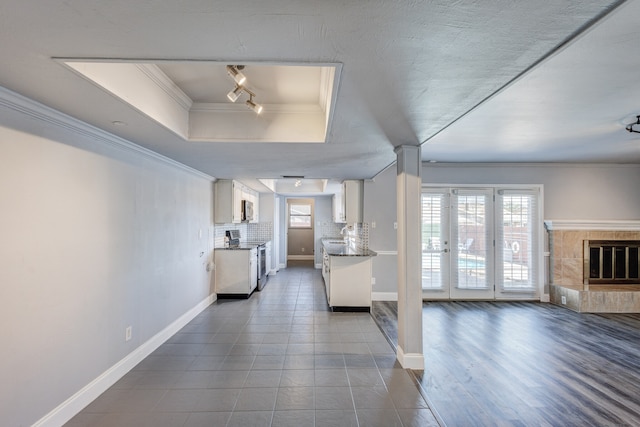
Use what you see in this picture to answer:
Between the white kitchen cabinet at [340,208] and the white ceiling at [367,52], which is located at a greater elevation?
the white ceiling at [367,52]

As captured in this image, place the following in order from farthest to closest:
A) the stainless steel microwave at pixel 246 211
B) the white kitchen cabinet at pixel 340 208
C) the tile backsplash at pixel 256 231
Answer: the tile backsplash at pixel 256 231 → the stainless steel microwave at pixel 246 211 → the white kitchen cabinet at pixel 340 208

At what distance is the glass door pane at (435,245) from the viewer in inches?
217

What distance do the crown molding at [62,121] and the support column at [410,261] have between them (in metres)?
2.63

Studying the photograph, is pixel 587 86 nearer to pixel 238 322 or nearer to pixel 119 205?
pixel 119 205

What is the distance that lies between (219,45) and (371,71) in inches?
28.9

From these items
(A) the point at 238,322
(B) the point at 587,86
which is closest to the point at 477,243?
(B) the point at 587,86

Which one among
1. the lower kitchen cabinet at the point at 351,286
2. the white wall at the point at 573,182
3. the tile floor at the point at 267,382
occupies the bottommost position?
the tile floor at the point at 267,382

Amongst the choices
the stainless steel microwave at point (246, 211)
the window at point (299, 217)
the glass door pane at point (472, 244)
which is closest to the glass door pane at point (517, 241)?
the glass door pane at point (472, 244)

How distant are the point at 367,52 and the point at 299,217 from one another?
10.2 meters

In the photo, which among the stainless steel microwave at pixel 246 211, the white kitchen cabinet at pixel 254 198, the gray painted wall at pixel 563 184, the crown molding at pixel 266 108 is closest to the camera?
the crown molding at pixel 266 108

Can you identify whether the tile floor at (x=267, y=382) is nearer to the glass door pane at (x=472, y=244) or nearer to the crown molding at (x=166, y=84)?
the glass door pane at (x=472, y=244)

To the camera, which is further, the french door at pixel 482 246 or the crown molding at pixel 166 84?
the french door at pixel 482 246

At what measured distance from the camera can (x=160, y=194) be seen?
3.61 m

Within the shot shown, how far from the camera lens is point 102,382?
2594mm
